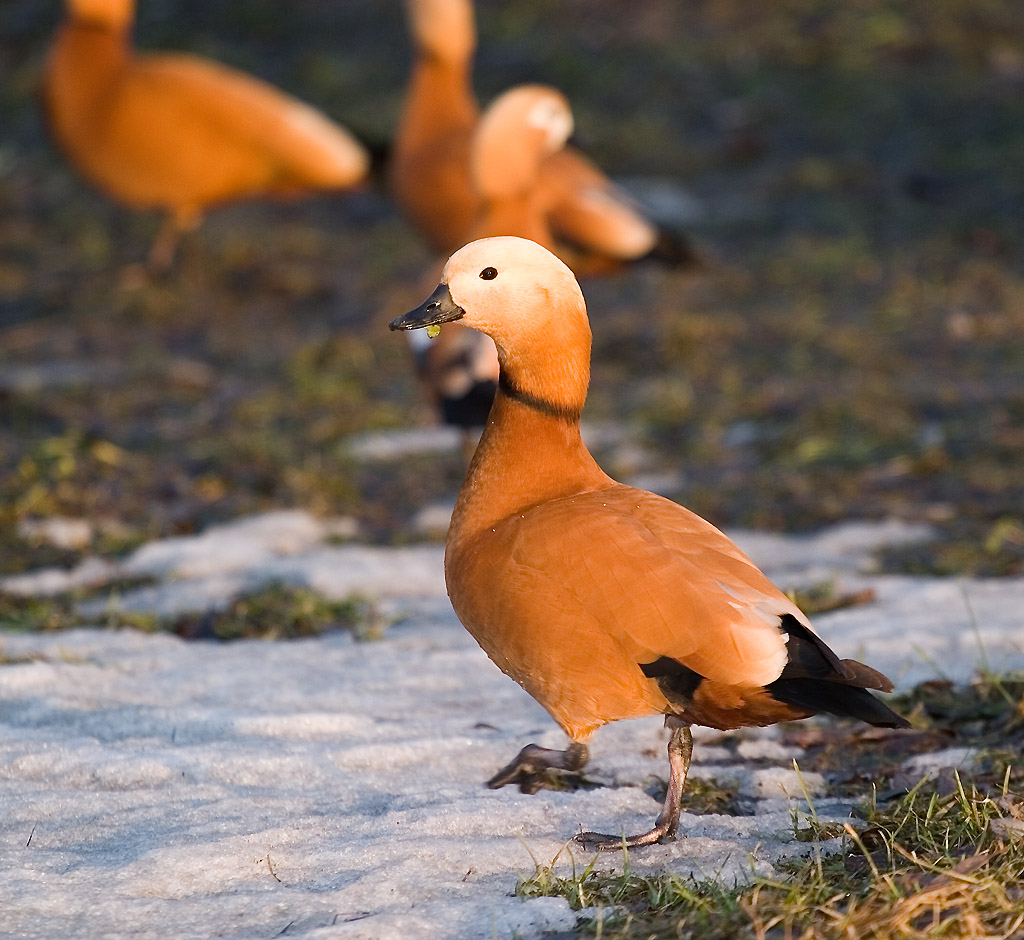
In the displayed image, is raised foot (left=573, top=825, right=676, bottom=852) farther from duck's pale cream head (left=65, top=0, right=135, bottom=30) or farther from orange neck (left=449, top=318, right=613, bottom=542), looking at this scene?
duck's pale cream head (left=65, top=0, right=135, bottom=30)

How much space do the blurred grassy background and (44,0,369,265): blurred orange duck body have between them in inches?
22.7

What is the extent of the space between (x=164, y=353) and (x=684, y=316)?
2.56 meters

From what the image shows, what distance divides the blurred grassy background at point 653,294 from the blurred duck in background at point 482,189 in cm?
50

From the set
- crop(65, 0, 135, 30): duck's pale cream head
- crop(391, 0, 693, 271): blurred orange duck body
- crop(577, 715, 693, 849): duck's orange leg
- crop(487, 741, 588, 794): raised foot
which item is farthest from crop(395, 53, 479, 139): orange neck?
crop(577, 715, 693, 849): duck's orange leg

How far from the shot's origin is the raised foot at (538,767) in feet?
9.34

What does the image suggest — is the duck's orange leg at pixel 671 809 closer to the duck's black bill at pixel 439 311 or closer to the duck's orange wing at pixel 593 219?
the duck's black bill at pixel 439 311

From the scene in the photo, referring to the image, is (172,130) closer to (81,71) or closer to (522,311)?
(81,71)

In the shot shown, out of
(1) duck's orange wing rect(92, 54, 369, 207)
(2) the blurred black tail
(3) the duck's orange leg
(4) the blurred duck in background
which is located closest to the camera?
(3) the duck's orange leg

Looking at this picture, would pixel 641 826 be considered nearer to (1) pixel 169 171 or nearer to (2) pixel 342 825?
(2) pixel 342 825

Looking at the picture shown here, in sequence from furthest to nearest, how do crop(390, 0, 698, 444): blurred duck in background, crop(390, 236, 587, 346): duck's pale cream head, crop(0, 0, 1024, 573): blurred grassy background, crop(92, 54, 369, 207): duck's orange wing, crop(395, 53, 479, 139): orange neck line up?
crop(92, 54, 369, 207): duck's orange wing < crop(395, 53, 479, 139): orange neck < crop(0, 0, 1024, 573): blurred grassy background < crop(390, 0, 698, 444): blurred duck in background < crop(390, 236, 587, 346): duck's pale cream head

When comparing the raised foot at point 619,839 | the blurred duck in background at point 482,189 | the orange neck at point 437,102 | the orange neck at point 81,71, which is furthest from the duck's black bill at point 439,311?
the orange neck at point 81,71

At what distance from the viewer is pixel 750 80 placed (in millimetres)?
10312

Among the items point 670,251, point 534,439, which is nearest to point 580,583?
point 534,439

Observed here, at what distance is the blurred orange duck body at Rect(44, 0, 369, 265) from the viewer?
7.41m
